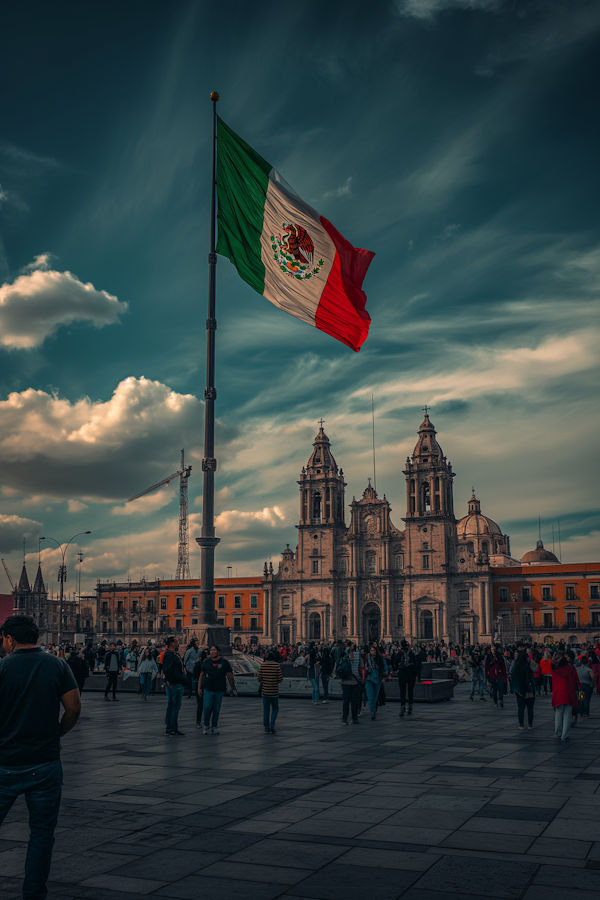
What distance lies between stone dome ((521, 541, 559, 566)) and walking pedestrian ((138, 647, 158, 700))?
260 feet

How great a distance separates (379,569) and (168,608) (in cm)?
2545

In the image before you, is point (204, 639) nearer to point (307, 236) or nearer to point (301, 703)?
point (301, 703)

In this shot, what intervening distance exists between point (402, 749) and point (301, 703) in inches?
366

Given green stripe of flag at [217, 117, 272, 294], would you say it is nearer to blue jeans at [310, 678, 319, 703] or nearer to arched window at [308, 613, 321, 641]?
blue jeans at [310, 678, 319, 703]

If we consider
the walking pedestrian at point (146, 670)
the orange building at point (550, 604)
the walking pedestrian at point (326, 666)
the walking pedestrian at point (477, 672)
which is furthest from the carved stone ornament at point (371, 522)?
the walking pedestrian at point (326, 666)

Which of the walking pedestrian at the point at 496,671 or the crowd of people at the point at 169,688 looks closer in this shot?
the crowd of people at the point at 169,688

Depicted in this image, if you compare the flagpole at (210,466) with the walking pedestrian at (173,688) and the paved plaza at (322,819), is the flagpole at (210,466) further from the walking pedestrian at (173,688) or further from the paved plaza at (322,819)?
the paved plaza at (322,819)

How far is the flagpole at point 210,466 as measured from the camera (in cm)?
2002

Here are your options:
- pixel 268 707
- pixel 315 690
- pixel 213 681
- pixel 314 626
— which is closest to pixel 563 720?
pixel 268 707

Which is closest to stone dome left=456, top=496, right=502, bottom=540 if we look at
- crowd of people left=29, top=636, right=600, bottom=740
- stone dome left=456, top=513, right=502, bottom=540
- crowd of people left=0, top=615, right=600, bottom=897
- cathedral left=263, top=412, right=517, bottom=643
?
stone dome left=456, top=513, right=502, bottom=540

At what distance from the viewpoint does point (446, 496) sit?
7925 cm

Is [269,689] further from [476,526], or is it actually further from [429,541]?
[476,526]

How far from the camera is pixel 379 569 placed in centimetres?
8050

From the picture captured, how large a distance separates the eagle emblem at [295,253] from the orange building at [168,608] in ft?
227
